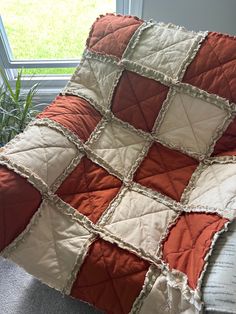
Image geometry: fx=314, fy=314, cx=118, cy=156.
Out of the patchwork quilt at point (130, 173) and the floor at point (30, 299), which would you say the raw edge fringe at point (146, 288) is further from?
the floor at point (30, 299)

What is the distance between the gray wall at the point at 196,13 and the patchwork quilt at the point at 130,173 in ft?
1.09

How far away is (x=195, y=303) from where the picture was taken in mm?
747

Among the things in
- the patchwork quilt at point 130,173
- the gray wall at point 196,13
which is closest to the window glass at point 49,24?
the gray wall at point 196,13

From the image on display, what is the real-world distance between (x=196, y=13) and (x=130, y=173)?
2.82ft

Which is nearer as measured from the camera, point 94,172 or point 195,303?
point 195,303

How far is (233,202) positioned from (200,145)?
11.0 inches

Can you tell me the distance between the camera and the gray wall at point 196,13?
142cm

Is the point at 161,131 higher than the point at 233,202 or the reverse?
higher

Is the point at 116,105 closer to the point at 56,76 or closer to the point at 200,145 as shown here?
the point at 200,145

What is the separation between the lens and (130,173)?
1118 millimetres

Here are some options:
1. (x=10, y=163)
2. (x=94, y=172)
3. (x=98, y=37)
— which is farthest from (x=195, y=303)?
(x=98, y=37)

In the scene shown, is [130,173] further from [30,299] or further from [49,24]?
[49,24]

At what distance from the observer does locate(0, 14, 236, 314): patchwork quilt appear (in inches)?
34.8

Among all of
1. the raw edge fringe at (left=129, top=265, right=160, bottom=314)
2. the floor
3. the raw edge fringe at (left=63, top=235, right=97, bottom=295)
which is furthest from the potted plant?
the raw edge fringe at (left=129, top=265, right=160, bottom=314)
